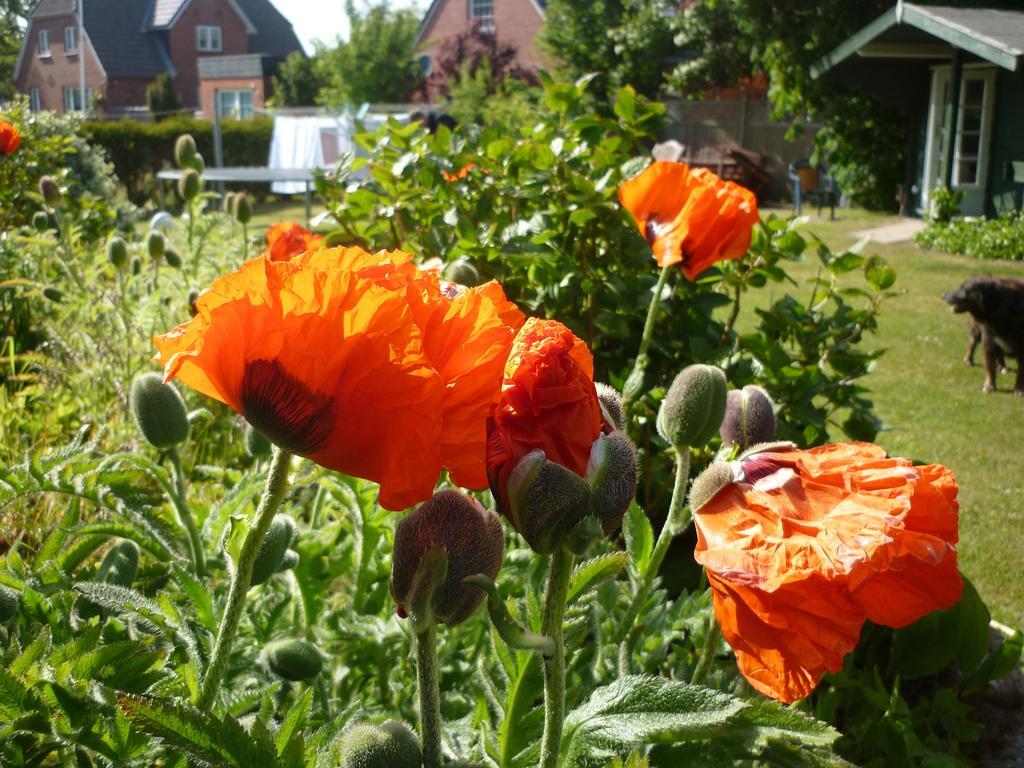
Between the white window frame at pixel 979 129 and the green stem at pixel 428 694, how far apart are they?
14.8 metres

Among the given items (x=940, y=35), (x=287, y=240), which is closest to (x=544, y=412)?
(x=287, y=240)

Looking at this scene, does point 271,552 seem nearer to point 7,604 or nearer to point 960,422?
point 7,604

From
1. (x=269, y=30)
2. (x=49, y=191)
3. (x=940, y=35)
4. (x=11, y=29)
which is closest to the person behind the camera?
(x=49, y=191)

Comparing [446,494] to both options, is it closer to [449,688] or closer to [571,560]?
[571,560]

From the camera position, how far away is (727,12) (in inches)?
776

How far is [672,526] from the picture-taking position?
1063 mm

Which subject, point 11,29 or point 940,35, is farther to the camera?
point 11,29

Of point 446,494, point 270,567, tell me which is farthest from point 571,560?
point 270,567

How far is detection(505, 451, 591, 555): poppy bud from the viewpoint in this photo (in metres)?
0.72

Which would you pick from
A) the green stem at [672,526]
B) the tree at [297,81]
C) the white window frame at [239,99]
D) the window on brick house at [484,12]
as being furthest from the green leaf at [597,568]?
the white window frame at [239,99]

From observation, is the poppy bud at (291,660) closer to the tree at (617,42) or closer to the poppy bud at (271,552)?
the poppy bud at (271,552)

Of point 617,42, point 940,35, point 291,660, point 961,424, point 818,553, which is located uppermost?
point 617,42

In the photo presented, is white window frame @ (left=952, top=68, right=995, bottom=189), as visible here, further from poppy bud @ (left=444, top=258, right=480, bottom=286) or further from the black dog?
poppy bud @ (left=444, top=258, right=480, bottom=286)

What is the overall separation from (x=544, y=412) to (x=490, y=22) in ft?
116
